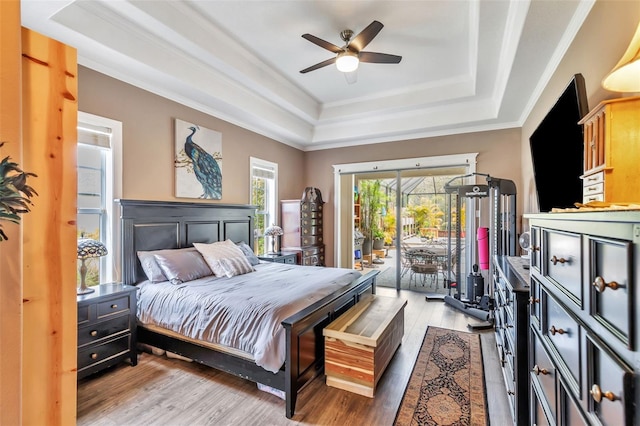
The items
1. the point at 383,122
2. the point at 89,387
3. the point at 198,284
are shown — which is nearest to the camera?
the point at 89,387

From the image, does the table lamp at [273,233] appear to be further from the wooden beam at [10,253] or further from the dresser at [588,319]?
the dresser at [588,319]

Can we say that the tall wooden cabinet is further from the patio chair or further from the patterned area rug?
the patio chair

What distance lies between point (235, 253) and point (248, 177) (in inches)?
62.9

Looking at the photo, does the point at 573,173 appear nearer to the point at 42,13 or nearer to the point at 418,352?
the point at 418,352

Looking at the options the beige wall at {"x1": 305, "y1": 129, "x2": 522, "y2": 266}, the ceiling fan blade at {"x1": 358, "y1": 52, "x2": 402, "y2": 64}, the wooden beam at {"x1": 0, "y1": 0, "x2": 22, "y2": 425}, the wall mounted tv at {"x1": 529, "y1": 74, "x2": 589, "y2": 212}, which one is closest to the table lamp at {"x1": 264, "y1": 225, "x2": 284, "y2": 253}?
the beige wall at {"x1": 305, "y1": 129, "x2": 522, "y2": 266}

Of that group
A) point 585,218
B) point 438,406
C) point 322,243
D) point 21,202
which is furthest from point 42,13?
point 322,243

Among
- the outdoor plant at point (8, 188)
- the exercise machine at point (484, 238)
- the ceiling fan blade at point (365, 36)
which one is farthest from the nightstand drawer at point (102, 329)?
the exercise machine at point (484, 238)


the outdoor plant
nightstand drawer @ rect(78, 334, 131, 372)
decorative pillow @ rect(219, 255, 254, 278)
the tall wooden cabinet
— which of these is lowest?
nightstand drawer @ rect(78, 334, 131, 372)

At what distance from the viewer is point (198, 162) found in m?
3.92

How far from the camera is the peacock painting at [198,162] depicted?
145 inches

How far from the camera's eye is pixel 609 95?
1.71 m

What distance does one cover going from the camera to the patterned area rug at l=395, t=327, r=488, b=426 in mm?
2023

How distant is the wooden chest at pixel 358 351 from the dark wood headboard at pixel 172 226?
2.16 meters

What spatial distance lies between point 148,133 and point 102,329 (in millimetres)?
2063
